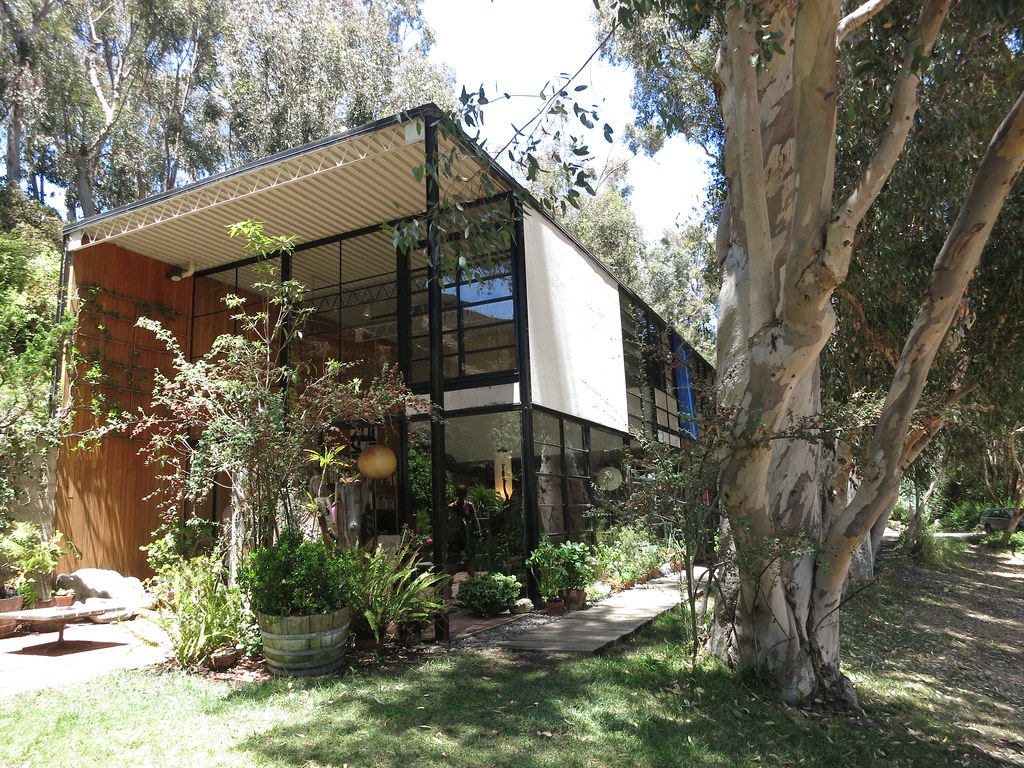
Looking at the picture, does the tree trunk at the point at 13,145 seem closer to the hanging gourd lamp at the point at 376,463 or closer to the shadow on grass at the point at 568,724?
the hanging gourd lamp at the point at 376,463

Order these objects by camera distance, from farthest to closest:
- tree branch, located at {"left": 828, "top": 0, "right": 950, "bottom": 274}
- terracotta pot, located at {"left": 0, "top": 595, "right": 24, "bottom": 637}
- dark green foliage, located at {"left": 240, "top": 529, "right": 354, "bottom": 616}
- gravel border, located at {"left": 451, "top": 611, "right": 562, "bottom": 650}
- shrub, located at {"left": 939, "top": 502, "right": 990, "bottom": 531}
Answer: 1. shrub, located at {"left": 939, "top": 502, "right": 990, "bottom": 531}
2. terracotta pot, located at {"left": 0, "top": 595, "right": 24, "bottom": 637}
3. gravel border, located at {"left": 451, "top": 611, "right": 562, "bottom": 650}
4. dark green foliage, located at {"left": 240, "top": 529, "right": 354, "bottom": 616}
5. tree branch, located at {"left": 828, "top": 0, "right": 950, "bottom": 274}

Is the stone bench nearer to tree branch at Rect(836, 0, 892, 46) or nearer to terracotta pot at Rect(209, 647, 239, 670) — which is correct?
terracotta pot at Rect(209, 647, 239, 670)

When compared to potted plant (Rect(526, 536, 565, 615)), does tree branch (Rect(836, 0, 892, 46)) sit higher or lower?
higher

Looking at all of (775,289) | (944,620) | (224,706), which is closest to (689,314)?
(944,620)

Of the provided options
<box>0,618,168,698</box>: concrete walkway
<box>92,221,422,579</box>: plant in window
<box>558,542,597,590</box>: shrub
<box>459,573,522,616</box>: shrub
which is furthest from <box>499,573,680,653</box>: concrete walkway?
<box>0,618,168,698</box>: concrete walkway

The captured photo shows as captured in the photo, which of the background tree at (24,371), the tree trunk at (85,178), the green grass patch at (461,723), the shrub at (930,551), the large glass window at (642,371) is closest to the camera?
the green grass patch at (461,723)

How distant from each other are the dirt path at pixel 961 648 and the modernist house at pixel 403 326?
371 cm

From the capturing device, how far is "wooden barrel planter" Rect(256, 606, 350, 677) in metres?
5.37

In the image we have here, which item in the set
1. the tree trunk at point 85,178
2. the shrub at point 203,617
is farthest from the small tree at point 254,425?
the tree trunk at point 85,178

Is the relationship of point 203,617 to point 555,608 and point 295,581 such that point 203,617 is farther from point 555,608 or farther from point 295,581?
point 555,608

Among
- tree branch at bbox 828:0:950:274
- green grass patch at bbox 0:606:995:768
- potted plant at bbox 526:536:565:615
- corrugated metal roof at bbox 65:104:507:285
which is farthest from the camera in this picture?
potted plant at bbox 526:536:565:615

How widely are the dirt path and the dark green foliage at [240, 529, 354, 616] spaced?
5.01 metres

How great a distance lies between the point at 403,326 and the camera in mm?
9289

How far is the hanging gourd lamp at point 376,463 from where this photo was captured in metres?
9.13
